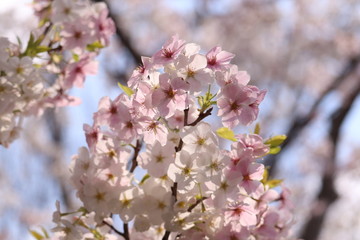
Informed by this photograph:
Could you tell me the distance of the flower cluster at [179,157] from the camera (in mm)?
903

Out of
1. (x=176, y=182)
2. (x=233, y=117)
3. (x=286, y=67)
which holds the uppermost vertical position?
(x=233, y=117)

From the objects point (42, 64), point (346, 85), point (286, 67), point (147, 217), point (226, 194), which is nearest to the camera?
point (226, 194)

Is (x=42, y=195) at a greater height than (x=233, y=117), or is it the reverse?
(x=233, y=117)

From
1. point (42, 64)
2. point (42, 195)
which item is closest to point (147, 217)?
point (42, 64)

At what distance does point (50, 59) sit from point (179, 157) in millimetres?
675

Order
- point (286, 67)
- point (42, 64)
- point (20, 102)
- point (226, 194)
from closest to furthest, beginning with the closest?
point (226, 194)
point (20, 102)
point (42, 64)
point (286, 67)

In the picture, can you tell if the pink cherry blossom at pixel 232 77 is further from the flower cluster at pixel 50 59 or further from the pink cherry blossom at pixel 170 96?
the flower cluster at pixel 50 59

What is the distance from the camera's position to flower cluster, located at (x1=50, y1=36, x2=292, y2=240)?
0.90 metres

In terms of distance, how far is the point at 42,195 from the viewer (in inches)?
314

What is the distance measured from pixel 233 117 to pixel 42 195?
7485mm

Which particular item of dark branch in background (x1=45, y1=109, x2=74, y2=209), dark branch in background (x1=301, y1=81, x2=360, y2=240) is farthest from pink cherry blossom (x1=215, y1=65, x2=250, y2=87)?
dark branch in background (x1=45, y1=109, x2=74, y2=209)

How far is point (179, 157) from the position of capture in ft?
2.98

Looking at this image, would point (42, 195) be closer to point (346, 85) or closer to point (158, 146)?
point (346, 85)

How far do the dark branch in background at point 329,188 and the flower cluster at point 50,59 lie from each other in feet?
11.5
